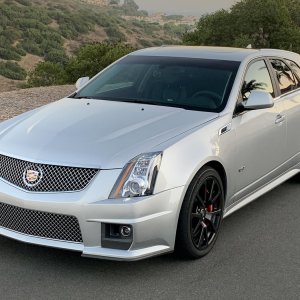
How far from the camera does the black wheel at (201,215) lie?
4.59m

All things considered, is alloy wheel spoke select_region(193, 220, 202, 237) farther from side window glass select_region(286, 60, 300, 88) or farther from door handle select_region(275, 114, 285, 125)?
side window glass select_region(286, 60, 300, 88)

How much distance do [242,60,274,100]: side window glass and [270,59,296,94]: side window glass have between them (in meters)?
0.26

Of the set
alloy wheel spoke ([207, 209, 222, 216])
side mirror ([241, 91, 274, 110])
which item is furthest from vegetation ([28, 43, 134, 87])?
alloy wheel spoke ([207, 209, 222, 216])

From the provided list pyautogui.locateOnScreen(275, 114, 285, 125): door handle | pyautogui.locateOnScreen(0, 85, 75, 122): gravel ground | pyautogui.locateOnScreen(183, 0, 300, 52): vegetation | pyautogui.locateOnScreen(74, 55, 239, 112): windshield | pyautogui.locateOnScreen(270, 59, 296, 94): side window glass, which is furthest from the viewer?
pyautogui.locateOnScreen(183, 0, 300, 52): vegetation

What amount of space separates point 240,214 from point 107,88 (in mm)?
1835

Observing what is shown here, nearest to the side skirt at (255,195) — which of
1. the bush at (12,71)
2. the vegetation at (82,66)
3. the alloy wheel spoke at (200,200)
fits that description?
the alloy wheel spoke at (200,200)

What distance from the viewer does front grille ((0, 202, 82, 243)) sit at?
432cm

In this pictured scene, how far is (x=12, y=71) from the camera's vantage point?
45188mm

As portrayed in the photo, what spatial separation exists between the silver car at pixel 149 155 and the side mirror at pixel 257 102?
12 millimetres

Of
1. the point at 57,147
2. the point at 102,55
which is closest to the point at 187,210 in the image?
the point at 57,147

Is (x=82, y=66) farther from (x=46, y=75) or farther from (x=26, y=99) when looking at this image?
(x=26, y=99)

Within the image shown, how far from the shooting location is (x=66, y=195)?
427 cm

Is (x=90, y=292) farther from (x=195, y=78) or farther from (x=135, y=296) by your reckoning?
(x=195, y=78)

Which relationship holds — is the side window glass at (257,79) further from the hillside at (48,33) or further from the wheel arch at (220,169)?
the hillside at (48,33)
